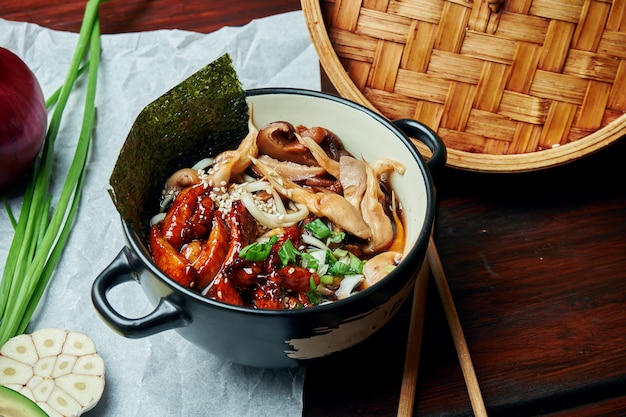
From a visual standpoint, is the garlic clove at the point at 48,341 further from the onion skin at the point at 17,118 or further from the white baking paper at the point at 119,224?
the onion skin at the point at 17,118

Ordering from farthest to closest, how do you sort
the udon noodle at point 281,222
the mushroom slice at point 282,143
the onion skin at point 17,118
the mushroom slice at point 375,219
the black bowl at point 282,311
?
the onion skin at point 17,118, the mushroom slice at point 282,143, the mushroom slice at point 375,219, the udon noodle at point 281,222, the black bowl at point 282,311

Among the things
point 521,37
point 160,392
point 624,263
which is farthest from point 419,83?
point 160,392

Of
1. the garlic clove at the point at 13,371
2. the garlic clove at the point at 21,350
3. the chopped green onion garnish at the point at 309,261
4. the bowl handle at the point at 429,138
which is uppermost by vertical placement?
the bowl handle at the point at 429,138

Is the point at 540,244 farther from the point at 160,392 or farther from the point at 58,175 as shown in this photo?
the point at 58,175

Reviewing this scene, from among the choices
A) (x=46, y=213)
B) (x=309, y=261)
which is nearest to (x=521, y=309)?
(x=309, y=261)

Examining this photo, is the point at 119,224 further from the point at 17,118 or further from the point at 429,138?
the point at 429,138

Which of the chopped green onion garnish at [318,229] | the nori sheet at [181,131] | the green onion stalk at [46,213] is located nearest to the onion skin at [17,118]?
the green onion stalk at [46,213]

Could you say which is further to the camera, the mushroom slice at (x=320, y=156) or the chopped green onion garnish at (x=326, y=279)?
the mushroom slice at (x=320, y=156)
